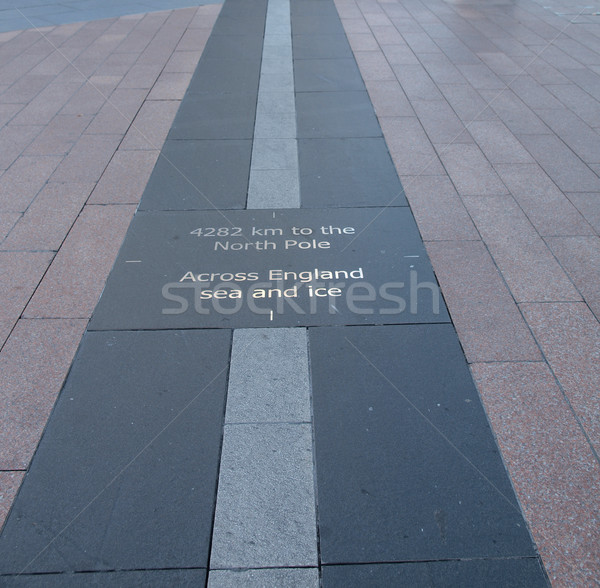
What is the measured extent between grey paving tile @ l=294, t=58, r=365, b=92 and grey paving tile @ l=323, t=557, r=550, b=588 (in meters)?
6.98

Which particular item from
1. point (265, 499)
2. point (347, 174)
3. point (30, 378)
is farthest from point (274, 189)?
point (265, 499)

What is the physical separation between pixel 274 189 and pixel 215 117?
221 cm

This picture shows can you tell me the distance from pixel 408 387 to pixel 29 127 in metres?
6.15

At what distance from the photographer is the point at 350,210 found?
5.45m

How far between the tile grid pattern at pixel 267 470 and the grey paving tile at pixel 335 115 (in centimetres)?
376

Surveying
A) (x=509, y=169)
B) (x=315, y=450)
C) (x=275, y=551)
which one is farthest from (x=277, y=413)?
(x=509, y=169)

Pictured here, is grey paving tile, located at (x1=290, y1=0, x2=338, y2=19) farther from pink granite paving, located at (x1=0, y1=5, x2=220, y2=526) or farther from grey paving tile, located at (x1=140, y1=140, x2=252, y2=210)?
grey paving tile, located at (x1=140, y1=140, x2=252, y2=210)

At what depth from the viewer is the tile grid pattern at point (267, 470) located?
2.74 metres

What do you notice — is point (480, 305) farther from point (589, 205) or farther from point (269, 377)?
point (589, 205)

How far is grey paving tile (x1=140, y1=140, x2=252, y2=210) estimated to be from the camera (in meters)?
5.59

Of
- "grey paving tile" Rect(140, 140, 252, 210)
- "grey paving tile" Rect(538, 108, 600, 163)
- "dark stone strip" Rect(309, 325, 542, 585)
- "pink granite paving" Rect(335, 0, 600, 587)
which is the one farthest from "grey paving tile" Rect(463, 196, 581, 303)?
"grey paving tile" Rect(140, 140, 252, 210)

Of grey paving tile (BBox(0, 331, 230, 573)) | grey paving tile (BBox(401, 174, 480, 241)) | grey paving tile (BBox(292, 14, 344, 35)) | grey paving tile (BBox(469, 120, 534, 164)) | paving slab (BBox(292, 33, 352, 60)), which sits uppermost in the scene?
grey paving tile (BBox(292, 14, 344, 35))

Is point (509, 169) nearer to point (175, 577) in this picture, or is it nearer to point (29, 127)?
Answer: point (175, 577)

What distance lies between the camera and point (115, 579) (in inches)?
105
